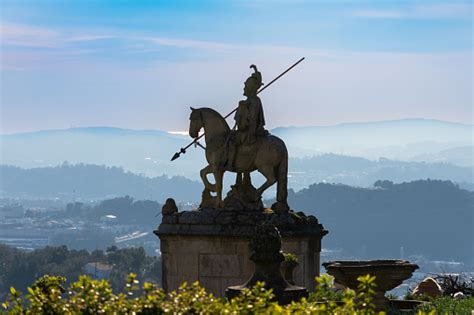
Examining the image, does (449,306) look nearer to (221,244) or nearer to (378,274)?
(378,274)

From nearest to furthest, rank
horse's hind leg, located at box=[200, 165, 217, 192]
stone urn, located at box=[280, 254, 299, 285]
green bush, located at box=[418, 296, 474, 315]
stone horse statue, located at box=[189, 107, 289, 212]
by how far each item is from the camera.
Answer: stone urn, located at box=[280, 254, 299, 285]
green bush, located at box=[418, 296, 474, 315]
stone horse statue, located at box=[189, 107, 289, 212]
horse's hind leg, located at box=[200, 165, 217, 192]

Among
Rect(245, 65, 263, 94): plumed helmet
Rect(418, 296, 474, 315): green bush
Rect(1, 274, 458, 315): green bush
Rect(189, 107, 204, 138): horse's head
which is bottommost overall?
Rect(418, 296, 474, 315): green bush

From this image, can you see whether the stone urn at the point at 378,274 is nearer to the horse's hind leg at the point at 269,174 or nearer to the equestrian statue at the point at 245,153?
the equestrian statue at the point at 245,153

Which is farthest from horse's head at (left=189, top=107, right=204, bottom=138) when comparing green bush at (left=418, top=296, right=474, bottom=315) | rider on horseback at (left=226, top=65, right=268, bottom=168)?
green bush at (left=418, top=296, right=474, bottom=315)

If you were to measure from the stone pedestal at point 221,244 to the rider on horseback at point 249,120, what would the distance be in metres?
1.17

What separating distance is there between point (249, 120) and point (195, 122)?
48.5 inches

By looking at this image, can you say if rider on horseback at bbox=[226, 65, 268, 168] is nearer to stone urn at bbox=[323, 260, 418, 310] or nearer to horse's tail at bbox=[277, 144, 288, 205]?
horse's tail at bbox=[277, 144, 288, 205]

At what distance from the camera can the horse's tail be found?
28641mm

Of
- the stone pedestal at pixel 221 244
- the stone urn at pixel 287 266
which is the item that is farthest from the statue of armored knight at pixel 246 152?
the stone urn at pixel 287 266

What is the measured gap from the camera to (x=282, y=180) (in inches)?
1142

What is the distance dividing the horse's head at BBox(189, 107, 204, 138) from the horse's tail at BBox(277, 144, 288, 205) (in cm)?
145

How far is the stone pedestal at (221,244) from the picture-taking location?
1081 inches

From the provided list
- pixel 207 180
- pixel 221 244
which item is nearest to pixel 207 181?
pixel 207 180

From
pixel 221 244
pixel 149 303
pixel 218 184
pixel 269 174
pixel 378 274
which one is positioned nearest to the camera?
pixel 149 303
